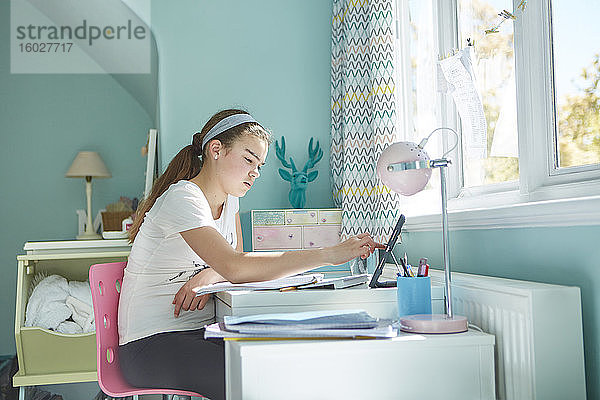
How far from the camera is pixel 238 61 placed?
3.22 metres

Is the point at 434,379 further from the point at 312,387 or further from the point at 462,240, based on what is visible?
the point at 462,240

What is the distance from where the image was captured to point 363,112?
280cm

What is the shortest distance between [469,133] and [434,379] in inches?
43.0

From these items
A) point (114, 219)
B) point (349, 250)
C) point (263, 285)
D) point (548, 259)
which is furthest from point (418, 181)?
point (114, 219)

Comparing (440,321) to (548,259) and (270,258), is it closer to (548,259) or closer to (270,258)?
(548,259)

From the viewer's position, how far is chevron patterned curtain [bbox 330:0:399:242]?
2652 millimetres

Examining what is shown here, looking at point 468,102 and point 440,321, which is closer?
point 440,321

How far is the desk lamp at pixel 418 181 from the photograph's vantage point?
1.39 meters

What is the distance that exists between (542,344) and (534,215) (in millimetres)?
344

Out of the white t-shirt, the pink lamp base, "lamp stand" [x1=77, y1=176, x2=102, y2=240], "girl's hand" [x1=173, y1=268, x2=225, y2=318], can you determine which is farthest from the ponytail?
"lamp stand" [x1=77, y1=176, x2=102, y2=240]

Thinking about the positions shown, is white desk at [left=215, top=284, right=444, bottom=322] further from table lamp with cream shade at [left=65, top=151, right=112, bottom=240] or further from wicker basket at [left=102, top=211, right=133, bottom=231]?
table lamp with cream shade at [left=65, top=151, right=112, bottom=240]

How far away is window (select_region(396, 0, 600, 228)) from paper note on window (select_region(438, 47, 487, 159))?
2 cm

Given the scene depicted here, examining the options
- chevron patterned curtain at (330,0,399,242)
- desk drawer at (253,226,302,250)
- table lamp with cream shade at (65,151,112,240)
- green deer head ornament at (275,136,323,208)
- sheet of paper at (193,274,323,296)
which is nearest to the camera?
sheet of paper at (193,274,323,296)

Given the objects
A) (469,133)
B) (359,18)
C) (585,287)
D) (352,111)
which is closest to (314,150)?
(352,111)
